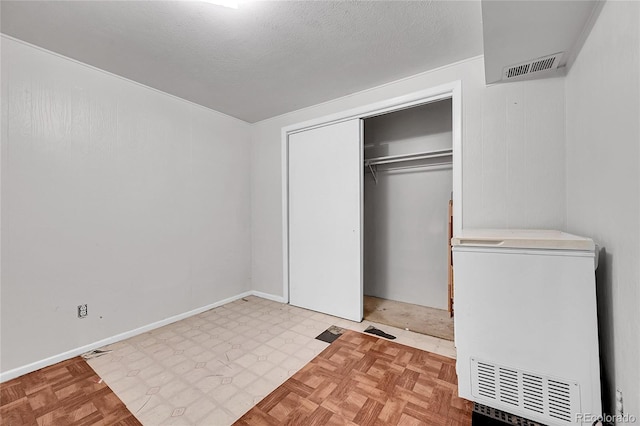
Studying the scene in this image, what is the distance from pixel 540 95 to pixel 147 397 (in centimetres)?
335

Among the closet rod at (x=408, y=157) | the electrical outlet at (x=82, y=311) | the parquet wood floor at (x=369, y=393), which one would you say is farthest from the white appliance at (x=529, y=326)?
the electrical outlet at (x=82, y=311)

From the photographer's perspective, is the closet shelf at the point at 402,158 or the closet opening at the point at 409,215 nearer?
the closet shelf at the point at 402,158

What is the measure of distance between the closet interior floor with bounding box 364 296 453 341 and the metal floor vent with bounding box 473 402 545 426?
960 millimetres

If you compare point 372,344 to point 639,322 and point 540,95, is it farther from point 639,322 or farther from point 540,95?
point 540,95

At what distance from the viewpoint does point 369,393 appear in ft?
5.31

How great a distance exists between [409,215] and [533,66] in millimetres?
1879

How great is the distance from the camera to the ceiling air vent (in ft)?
5.37

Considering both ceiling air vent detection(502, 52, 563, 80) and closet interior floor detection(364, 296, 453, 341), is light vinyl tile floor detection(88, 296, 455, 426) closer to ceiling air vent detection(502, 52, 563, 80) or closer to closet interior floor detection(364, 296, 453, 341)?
closet interior floor detection(364, 296, 453, 341)

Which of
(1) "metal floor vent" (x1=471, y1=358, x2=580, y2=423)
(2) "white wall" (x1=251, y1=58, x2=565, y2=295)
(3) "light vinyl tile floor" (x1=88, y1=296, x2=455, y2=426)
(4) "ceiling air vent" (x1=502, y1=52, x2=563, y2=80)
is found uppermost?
(4) "ceiling air vent" (x1=502, y1=52, x2=563, y2=80)

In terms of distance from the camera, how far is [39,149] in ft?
6.38

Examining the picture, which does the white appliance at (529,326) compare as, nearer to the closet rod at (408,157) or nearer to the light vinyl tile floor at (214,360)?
the light vinyl tile floor at (214,360)

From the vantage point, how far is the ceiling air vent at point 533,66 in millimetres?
1636

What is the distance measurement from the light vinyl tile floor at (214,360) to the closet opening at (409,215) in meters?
0.82

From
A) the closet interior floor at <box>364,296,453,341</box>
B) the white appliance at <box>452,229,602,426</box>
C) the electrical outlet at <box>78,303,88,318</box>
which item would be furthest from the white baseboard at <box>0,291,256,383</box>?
the white appliance at <box>452,229,602,426</box>
